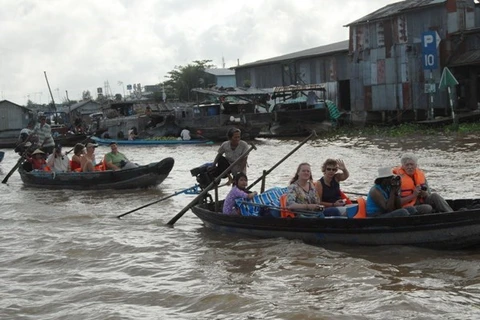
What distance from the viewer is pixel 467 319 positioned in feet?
18.5

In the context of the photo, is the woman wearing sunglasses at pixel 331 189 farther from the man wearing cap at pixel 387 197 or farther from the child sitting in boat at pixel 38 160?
the child sitting in boat at pixel 38 160

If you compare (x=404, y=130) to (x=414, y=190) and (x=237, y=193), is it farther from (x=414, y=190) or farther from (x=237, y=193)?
(x=414, y=190)

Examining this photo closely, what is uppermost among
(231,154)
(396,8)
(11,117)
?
(396,8)

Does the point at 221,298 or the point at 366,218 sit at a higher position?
the point at 366,218

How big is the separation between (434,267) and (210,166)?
15.0ft

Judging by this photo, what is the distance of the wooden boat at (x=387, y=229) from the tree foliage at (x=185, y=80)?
44.7m

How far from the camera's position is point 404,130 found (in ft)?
Answer: 90.6

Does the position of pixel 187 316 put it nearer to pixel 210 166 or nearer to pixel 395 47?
pixel 210 166

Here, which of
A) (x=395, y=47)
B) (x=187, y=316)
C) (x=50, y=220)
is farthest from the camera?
(x=395, y=47)

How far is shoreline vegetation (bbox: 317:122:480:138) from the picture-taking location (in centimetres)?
2492

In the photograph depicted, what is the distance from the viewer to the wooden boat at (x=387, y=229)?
7.38 m

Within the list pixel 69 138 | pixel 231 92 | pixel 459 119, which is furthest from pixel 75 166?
pixel 69 138

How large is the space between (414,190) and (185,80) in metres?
48.4

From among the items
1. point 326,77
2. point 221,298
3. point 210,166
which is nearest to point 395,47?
point 326,77
